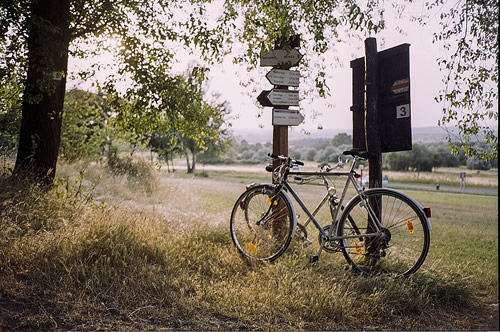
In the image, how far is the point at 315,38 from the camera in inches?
212

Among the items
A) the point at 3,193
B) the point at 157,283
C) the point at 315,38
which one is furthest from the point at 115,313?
the point at 315,38

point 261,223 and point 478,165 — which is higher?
point 478,165

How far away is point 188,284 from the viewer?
14.1ft

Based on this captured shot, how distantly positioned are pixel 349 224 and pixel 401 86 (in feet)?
5.45

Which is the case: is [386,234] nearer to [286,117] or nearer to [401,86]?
[401,86]

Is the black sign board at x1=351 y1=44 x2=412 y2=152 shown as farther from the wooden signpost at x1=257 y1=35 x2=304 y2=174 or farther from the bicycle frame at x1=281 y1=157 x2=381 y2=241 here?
the wooden signpost at x1=257 y1=35 x2=304 y2=174

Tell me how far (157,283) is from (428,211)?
275cm

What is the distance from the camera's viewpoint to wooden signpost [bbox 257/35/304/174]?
5.72 meters

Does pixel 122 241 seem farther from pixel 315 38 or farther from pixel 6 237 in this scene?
pixel 315 38

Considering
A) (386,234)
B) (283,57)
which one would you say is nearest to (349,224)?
(386,234)

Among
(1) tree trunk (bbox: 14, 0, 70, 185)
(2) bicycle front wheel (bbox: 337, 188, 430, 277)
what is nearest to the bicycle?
(2) bicycle front wheel (bbox: 337, 188, 430, 277)

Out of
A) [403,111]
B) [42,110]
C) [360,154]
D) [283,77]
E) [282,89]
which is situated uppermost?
[283,77]

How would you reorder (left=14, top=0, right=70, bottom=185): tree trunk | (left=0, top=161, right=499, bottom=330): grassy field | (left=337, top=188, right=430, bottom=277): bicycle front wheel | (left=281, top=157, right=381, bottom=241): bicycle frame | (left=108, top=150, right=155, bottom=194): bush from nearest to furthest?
1. (left=0, top=161, right=499, bottom=330): grassy field
2. (left=337, top=188, right=430, bottom=277): bicycle front wheel
3. (left=281, top=157, right=381, bottom=241): bicycle frame
4. (left=14, top=0, right=70, bottom=185): tree trunk
5. (left=108, top=150, right=155, bottom=194): bush

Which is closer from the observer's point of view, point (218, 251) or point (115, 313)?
point (115, 313)
